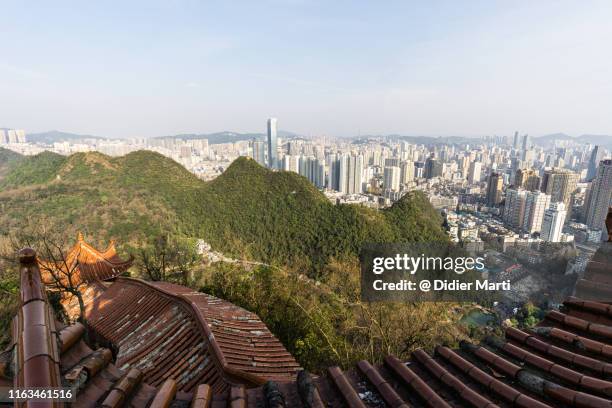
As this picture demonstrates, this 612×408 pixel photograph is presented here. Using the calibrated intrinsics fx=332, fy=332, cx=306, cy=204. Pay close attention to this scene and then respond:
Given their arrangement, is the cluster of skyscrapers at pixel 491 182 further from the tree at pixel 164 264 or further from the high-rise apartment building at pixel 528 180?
the tree at pixel 164 264

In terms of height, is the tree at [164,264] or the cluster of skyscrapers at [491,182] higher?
the tree at [164,264]

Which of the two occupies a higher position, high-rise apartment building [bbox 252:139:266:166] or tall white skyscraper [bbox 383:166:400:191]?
high-rise apartment building [bbox 252:139:266:166]

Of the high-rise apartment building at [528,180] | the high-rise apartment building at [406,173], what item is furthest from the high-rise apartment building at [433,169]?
the high-rise apartment building at [528,180]

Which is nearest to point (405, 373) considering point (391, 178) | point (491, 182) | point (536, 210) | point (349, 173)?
point (536, 210)

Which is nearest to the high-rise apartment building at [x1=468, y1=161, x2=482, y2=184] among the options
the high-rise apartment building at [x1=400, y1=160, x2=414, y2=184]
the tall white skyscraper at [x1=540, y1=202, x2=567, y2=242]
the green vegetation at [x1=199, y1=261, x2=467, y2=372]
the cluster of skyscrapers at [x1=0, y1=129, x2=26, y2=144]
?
the high-rise apartment building at [x1=400, y1=160, x2=414, y2=184]

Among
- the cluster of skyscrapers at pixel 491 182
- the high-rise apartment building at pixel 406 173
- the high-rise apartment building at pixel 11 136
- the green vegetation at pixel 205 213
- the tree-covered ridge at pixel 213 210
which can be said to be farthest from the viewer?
the high-rise apartment building at pixel 11 136

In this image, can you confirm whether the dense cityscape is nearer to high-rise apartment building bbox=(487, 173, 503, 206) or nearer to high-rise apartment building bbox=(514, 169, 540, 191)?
high-rise apartment building bbox=(514, 169, 540, 191)

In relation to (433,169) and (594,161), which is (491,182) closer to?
(433,169)
